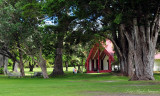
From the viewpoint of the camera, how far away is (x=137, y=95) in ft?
33.1

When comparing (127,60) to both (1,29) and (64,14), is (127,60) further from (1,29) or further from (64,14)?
(1,29)

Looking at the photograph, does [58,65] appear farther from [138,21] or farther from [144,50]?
[138,21]

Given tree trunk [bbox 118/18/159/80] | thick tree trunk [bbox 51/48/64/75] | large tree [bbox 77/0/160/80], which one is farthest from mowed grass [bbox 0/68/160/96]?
thick tree trunk [bbox 51/48/64/75]

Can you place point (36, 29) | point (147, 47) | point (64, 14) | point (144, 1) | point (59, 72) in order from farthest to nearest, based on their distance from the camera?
point (59, 72) → point (36, 29) → point (64, 14) → point (147, 47) → point (144, 1)

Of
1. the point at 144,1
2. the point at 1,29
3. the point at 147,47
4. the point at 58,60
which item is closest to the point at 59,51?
the point at 58,60

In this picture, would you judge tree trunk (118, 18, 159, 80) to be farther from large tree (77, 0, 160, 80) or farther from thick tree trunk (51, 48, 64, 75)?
thick tree trunk (51, 48, 64, 75)

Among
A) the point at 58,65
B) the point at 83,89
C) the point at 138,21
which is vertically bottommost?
the point at 83,89

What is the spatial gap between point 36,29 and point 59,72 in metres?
8.95

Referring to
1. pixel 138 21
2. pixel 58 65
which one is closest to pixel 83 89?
pixel 138 21

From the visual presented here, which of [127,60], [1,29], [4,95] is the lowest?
[4,95]

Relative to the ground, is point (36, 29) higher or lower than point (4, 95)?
higher

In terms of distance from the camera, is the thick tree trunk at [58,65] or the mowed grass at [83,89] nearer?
the mowed grass at [83,89]

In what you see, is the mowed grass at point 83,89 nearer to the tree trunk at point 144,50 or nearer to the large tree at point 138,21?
the tree trunk at point 144,50

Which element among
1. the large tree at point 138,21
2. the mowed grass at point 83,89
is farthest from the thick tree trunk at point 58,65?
the mowed grass at point 83,89
